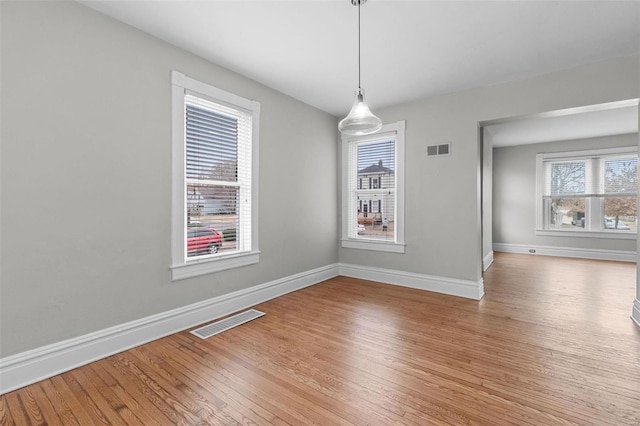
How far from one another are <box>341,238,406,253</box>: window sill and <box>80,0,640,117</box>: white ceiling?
2.34 metres

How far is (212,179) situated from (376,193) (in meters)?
2.65

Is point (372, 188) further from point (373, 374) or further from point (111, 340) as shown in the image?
point (111, 340)

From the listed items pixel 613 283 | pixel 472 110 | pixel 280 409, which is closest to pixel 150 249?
pixel 280 409

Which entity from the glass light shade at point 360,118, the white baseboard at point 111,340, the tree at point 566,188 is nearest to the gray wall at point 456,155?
the glass light shade at point 360,118

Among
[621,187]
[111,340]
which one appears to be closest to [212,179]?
[111,340]

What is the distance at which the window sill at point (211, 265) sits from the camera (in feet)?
9.32

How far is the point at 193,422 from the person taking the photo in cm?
163

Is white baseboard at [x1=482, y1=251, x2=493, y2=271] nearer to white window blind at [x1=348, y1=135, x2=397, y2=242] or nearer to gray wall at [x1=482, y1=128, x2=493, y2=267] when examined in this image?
gray wall at [x1=482, y1=128, x2=493, y2=267]

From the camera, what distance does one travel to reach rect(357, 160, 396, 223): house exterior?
4.65 m

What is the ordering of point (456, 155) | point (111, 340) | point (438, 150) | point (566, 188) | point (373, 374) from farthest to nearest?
1. point (566, 188)
2. point (438, 150)
3. point (456, 155)
4. point (111, 340)
5. point (373, 374)

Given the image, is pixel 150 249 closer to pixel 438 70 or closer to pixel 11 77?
pixel 11 77

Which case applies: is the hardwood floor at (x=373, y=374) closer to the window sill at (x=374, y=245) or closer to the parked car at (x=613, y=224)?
the window sill at (x=374, y=245)

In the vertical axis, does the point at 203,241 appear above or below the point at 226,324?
above

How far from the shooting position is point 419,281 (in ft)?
14.2
